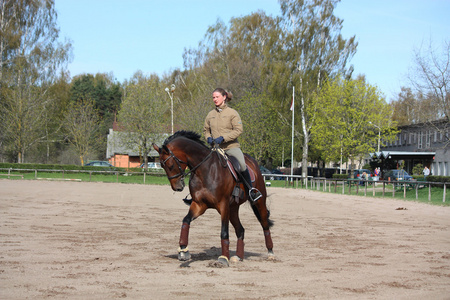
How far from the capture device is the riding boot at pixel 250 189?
8.49 meters

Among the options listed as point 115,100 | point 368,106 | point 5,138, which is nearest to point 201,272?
point 368,106

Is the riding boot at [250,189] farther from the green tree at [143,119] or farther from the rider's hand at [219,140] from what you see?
the green tree at [143,119]

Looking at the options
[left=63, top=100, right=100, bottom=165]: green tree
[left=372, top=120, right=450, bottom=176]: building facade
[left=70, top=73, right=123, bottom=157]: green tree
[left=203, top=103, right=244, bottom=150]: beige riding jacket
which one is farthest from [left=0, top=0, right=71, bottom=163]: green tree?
[left=203, top=103, right=244, bottom=150]: beige riding jacket

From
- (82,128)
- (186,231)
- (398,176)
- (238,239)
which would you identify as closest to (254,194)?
(238,239)

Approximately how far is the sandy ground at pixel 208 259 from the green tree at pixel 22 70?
4353 centimetres

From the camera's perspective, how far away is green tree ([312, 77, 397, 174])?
170ft

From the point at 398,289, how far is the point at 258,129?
5245 cm

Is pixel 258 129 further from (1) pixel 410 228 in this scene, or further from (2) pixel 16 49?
(1) pixel 410 228

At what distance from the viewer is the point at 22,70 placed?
192 feet

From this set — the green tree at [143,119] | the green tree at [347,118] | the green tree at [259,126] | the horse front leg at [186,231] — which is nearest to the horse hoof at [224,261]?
the horse front leg at [186,231]

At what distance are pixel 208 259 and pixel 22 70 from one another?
56019 millimetres

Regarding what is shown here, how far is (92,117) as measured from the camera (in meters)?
68.4

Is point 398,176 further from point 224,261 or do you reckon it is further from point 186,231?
point 186,231

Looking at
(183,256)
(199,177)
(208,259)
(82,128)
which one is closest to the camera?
(183,256)
